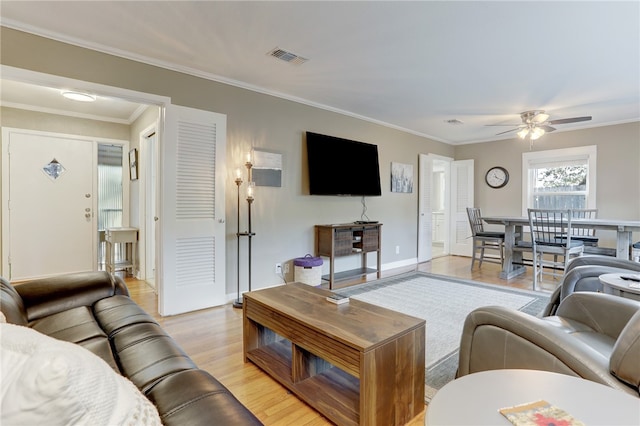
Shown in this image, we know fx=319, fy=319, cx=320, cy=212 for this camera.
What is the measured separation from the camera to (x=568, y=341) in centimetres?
123

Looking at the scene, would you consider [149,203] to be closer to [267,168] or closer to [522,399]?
[267,168]

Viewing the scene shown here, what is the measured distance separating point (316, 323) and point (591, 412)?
3.58 feet

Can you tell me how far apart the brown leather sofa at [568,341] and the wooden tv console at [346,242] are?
8.48 ft

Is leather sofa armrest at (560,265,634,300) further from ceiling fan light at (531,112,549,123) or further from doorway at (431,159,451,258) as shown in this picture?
doorway at (431,159,451,258)

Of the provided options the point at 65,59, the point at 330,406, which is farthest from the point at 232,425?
the point at 65,59

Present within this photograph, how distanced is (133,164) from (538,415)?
529cm

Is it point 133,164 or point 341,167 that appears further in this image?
point 133,164

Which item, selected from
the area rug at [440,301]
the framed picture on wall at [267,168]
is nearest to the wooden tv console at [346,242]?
the area rug at [440,301]

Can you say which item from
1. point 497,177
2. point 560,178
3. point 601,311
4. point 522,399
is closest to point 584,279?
point 601,311

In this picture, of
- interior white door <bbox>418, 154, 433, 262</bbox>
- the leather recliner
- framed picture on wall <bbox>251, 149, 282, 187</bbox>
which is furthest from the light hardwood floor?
interior white door <bbox>418, 154, 433, 262</bbox>

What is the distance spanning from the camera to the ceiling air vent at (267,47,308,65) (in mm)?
2781

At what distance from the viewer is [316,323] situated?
5.41ft

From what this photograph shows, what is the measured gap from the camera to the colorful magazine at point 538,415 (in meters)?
0.79

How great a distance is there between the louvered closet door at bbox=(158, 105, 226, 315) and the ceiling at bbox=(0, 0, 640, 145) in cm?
59
